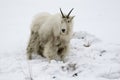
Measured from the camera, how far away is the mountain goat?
29.9 ft

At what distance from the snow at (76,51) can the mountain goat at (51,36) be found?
0.26 meters

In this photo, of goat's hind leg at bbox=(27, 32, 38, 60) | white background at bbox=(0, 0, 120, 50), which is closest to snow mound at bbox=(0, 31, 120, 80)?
goat's hind leg at bbox=(27, 32, 38, 60)

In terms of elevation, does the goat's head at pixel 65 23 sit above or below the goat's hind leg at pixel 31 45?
above

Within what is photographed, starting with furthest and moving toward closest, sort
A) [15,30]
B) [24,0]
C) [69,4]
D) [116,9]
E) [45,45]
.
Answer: [24,0] → [69,4] → [116,9] → [15,30] → [45,45]

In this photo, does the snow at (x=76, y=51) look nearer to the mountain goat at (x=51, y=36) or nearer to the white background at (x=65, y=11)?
the white background at (x=65, y=11)

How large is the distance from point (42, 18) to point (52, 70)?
283 cm

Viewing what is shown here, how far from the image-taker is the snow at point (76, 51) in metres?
7.69

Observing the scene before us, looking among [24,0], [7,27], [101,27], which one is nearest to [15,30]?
[7,27]

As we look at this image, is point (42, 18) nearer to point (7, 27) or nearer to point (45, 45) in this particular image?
point (45, 45)

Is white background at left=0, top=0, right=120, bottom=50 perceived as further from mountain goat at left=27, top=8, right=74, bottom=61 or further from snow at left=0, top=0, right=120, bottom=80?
mountain goat at left=27, top=8, right=74, bottom=61

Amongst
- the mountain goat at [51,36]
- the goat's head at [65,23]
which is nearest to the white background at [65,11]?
the mountain goat at [51,36]

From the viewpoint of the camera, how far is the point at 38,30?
9.98 m

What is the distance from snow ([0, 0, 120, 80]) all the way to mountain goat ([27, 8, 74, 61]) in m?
0.26

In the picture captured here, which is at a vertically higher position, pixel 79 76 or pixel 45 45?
pixel 45 45
